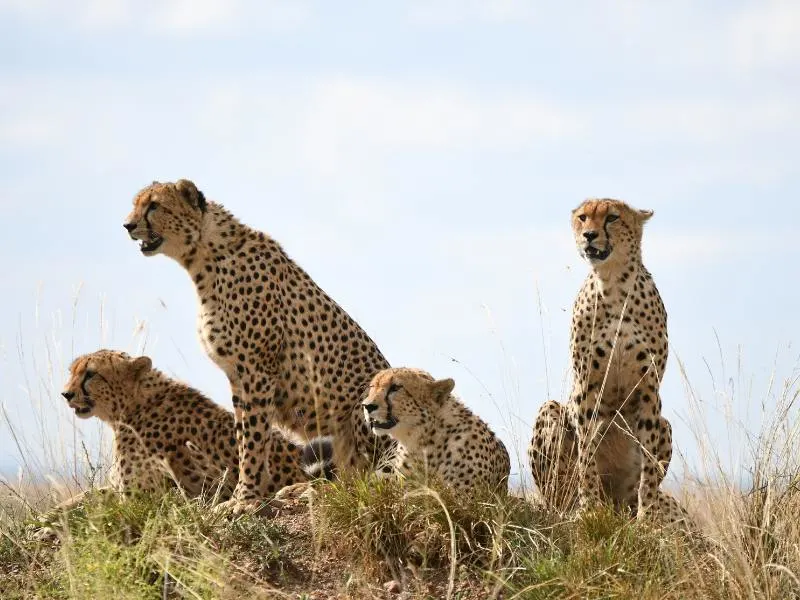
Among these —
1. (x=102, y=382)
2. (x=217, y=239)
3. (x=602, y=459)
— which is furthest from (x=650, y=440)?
(x=102, y=382)

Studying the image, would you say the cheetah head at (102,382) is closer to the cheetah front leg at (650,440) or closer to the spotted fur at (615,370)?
the spotted fur at (615,370)

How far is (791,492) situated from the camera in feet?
17.2

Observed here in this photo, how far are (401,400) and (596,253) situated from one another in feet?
3.76

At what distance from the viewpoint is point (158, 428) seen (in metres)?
5.82

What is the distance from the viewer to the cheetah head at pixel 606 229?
5.82m

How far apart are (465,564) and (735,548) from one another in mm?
992

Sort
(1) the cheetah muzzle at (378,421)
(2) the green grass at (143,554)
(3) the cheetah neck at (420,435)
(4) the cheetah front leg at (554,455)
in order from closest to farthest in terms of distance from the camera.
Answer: (2) the green grass at (143,554) → (1) the cheetah muzzle at (378,421) → (3) the cheetah neck at (420,435) → (4) the cheetah front leg at (554,455)

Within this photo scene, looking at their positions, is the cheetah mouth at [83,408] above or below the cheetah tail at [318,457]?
below

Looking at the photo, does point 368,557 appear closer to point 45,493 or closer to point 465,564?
point 465,564

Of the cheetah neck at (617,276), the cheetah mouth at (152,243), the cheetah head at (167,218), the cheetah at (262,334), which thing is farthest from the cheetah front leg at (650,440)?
the cheetah mouth at (152,243)

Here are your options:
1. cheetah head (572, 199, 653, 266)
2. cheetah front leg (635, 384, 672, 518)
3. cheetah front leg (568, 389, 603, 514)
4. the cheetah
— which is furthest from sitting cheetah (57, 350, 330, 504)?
cheetah head (572, 199, 653, 266)

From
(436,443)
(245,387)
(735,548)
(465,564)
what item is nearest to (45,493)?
(245,387)

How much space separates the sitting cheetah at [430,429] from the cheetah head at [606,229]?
3.00 feet

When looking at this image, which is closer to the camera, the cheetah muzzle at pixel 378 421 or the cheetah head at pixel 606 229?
the cheetah muzzle at pixel 378 421
